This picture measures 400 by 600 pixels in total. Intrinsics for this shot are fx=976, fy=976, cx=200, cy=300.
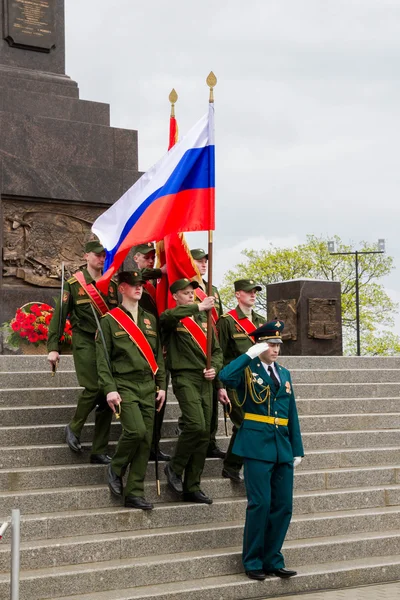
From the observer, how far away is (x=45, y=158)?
13641 mm

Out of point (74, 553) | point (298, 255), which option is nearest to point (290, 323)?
point (74, 553)

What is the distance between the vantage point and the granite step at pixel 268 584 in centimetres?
702

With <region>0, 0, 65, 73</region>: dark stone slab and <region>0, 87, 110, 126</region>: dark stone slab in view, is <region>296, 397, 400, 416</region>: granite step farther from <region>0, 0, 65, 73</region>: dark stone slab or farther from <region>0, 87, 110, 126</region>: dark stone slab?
<region>0, 0, 65, 73</region>: dark stone slab

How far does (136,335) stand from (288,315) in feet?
32.3

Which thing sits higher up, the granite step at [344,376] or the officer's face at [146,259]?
the officer's face at [146,259]

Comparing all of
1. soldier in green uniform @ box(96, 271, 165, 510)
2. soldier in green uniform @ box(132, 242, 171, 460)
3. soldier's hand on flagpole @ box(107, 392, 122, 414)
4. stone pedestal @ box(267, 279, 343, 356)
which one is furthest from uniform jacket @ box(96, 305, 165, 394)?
stone pedestal @ box(267, 279, 343, 356)

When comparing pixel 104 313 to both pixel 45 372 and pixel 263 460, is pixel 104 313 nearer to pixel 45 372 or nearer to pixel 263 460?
pixel 45 372

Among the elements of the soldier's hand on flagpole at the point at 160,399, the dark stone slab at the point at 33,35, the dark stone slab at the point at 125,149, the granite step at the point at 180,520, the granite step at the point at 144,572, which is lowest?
the granite step at the point at 144,572

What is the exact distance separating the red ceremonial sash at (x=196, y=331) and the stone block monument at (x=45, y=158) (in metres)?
5.06

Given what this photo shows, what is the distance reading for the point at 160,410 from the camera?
328 inches

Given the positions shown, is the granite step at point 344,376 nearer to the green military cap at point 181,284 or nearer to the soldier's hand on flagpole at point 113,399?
the green military cap at point 181,284

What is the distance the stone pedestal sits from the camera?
57.2 ft

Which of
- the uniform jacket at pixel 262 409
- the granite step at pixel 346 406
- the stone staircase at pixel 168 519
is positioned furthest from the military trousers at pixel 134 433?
the granite step at pixel 346 406

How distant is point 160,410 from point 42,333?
142 inches
